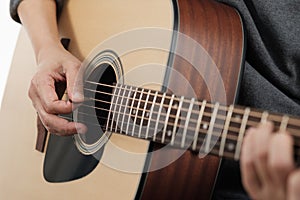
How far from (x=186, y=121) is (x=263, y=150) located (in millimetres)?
191

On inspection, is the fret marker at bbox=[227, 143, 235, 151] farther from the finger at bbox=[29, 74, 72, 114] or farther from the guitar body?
the finger at bbox=[29, 74, 72, 114]

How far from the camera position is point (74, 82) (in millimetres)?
1010

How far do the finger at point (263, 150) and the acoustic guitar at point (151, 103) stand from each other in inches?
4.0

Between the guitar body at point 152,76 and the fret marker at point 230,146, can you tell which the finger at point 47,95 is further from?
the fret marker at point 230,146

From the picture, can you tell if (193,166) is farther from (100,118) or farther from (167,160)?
(100,118)

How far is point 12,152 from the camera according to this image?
4.00 ft

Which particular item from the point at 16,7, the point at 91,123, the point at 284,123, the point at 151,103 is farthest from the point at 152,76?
the point at 16,7

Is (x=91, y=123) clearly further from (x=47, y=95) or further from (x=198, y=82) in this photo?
(x=198, y=82)

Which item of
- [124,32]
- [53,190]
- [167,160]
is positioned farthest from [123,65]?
[53,190]

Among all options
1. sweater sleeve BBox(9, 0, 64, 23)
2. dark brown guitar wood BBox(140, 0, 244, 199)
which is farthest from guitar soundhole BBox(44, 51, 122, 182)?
sweater sleeve BBox(9, 0, 64, 23)

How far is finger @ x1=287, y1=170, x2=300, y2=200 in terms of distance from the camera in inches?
21.1

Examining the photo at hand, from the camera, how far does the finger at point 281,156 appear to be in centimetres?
56

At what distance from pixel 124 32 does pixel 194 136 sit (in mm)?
329

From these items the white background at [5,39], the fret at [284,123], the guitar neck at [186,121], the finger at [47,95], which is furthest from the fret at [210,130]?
the white background at [5,39]
